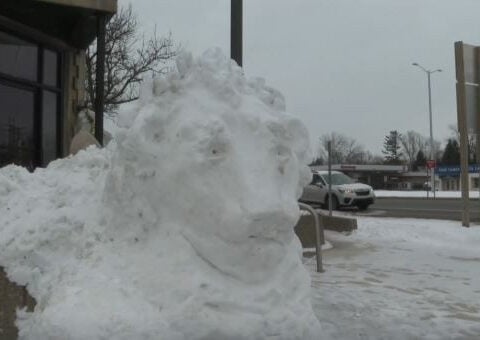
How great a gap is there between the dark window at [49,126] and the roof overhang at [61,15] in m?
1.22

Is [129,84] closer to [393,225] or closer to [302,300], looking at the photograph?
[393,225]

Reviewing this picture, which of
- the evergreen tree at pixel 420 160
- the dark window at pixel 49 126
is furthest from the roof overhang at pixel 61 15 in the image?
the evergreen tree at pixel 420 160

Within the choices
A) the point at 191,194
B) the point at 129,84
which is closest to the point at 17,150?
the point at 191,194

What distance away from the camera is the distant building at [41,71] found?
11.1 metres

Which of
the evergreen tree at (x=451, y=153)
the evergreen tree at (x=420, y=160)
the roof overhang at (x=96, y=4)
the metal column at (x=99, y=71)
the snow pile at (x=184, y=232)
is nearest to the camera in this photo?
the snow pile at (x=184, y=232)

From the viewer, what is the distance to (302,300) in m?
4.04

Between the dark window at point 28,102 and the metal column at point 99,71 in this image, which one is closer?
the dark window at point 28,102

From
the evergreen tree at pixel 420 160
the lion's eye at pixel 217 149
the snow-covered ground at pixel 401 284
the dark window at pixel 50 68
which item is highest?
the evergreen tree at pixel 420 160

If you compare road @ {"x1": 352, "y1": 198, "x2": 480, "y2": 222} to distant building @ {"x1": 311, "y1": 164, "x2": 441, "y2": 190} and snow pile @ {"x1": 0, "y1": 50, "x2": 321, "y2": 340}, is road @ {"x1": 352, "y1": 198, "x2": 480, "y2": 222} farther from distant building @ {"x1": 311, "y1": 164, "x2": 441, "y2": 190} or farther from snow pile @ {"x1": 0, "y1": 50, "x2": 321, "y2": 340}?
distant building @ {"x1": 311, "y1": 164, "x2": 441, "y2": 190}

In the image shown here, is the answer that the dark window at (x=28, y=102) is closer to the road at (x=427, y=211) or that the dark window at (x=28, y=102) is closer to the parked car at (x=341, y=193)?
the road at (x=427, y=211)

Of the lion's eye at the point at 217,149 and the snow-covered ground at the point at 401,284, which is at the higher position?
the lion's eye at the point at 217,149

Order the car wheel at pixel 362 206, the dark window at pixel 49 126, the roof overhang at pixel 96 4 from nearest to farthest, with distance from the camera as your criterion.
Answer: the roof overhang at pixel 96 4, the dark window at pixel 49 126, the car wheel at pixel 362 206

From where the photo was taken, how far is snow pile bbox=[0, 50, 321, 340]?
11.7 feet

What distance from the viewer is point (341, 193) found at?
75.0 feet
